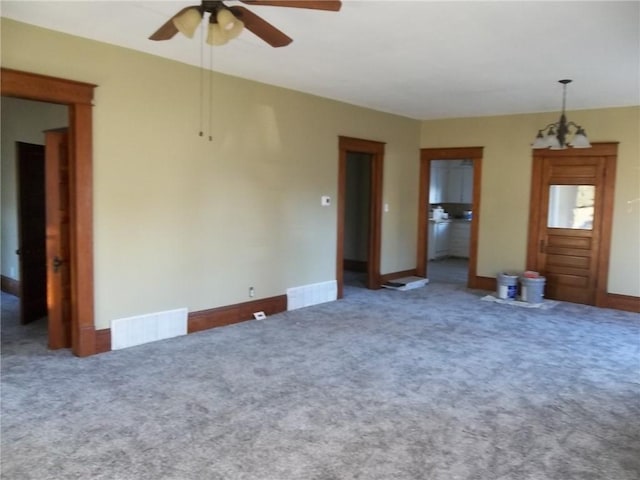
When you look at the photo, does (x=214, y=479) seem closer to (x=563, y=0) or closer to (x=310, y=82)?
(x=563, y=0)

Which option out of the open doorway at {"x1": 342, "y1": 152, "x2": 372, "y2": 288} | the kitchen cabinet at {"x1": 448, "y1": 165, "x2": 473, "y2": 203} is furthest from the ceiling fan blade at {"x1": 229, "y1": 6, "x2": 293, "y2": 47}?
the kitchen cabinet at {"x1": 448, "y1": 165, "x2": 473, "y2": 203}

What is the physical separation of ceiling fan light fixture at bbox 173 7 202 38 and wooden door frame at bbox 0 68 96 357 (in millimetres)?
1732

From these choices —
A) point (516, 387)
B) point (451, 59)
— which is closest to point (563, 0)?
point (451, 59)

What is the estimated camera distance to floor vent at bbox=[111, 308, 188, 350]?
173 inches

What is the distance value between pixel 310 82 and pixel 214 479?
4.15 meters

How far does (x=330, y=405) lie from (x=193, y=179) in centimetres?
262

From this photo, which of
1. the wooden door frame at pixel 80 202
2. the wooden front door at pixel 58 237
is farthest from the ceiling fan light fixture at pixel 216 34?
the wooden front door at pixel 58 237

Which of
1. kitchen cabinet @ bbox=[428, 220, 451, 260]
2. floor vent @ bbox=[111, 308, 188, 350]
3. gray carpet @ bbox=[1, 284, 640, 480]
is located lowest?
gray carpet @ bbox=[1, 284, 640, 480]

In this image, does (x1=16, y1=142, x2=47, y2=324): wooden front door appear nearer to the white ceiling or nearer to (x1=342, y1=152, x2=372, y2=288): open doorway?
the white ceiling

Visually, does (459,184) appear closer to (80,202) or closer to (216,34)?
(80,202)

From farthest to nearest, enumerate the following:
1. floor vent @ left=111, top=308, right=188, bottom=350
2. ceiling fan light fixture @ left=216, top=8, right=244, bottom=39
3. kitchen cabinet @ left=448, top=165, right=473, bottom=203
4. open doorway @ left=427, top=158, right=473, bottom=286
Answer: kitchen cabinet @ left=448, top=165, right=473, bottom=203
open doorway @ left=427, top=158, right=473, bottom=286
floor vent @ left=111, top=308, right=188, bottom=350
ceiling fan light fixture @ left=216, top=8, right=244, bottom=39

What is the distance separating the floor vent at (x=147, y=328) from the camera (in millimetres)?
4406

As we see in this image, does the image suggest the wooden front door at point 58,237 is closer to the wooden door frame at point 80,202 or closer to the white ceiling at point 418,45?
the wooden door frame at point 80,202

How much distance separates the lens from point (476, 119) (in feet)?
24.7
